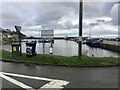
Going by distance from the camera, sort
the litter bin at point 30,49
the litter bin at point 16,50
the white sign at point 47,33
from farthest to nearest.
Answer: the litter bin at point 16,50 → the litter bin at point 30,49 → the white sign at point 47,33

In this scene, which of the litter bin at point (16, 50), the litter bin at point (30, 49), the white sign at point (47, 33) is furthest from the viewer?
the litter bin at point (16, 50)

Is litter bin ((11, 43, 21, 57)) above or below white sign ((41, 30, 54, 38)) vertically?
below

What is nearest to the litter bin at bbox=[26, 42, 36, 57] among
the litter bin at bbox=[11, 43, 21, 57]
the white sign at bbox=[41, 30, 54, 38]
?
the litter bin at bbox=[11, 43, 21, 57]

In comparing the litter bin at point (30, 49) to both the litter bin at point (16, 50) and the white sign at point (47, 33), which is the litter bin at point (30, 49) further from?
the white sign at point (47, 33)

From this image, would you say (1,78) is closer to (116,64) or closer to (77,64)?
(77,64)

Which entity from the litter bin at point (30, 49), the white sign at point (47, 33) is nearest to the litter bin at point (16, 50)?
the litter bin at point (30, 49)

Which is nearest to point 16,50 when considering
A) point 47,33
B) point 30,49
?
point 30,49

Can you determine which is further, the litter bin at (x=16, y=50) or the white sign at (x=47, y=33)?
the litter bin at (x=16, y=50)

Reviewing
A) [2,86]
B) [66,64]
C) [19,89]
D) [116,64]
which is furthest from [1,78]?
[116,64]

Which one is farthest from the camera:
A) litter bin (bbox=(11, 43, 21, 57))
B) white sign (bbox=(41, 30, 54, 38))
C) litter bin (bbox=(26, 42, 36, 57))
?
litter bin (bbox=(11, 43, 21, 57))

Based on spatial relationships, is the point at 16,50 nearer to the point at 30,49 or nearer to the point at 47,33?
the point at 30,49

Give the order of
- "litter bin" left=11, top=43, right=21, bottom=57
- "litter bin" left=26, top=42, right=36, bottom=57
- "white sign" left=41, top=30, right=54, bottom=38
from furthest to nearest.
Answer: "litter bin" left=11, top=43, right=21, bottom=57, "litter bin" left=26, top=42, right=36, bottom=57, "white sign" left=41, top=30, right=54, bottom=38

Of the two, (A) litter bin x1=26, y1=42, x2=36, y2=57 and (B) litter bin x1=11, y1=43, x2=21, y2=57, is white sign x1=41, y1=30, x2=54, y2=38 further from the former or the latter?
(B) litter bin x1=11, y1=43, x2=21, y2=57

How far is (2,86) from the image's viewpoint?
782 cm
